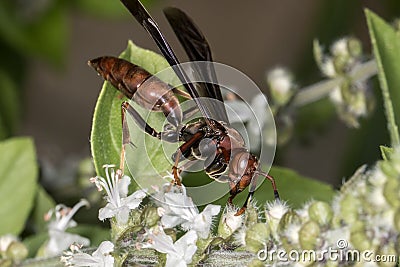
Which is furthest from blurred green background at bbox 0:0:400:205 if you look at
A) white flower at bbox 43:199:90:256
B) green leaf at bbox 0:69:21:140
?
white flower at bbox 43:199:90:256

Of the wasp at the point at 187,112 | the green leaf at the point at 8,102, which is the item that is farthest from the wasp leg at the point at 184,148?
the green leaf at the point at 8,102

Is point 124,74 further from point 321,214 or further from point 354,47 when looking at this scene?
point 354,47

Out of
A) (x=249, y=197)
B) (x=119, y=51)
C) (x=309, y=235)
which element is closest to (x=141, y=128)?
(x=249, y=197)

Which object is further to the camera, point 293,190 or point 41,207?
point 41,207

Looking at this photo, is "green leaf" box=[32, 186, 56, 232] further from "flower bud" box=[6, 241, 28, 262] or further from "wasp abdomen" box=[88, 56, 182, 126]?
"wasp abdomen" box=[88, 56, 182, 126]

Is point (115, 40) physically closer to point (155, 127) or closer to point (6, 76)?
point (6, 76)

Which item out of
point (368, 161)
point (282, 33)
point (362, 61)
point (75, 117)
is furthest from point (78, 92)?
point (362, 61)

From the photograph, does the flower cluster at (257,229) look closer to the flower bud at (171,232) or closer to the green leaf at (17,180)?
the flower bud at (171,232)
